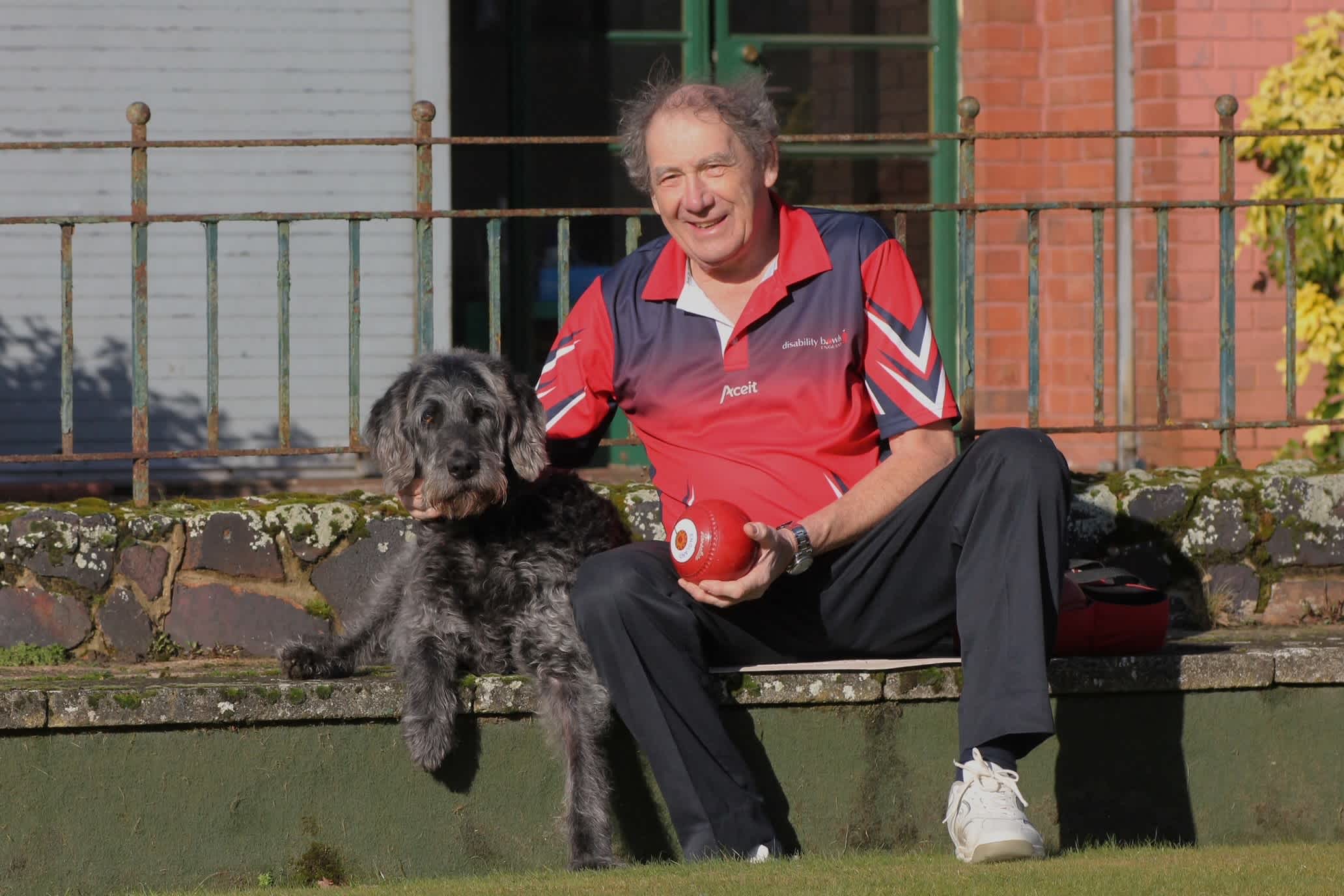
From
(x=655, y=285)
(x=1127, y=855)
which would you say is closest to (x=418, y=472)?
(x=655, y=285)

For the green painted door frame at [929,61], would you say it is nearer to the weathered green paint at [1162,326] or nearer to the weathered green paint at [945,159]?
the weathered green paint at [945,159]

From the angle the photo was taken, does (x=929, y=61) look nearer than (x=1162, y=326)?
No

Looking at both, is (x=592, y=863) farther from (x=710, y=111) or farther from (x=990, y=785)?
(x=710, y=111)

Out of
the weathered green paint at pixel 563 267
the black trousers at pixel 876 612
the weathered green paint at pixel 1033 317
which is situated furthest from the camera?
the weathered green paint at pixel 1033 317

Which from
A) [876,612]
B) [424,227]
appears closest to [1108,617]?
[876,612]

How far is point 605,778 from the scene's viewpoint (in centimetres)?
382

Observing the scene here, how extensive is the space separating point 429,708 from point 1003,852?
4.40 feet

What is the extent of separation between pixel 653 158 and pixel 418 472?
95 centimetres

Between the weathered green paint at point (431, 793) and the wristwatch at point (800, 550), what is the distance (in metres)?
0.50

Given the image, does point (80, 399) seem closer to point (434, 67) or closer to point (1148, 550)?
point (434, 67)

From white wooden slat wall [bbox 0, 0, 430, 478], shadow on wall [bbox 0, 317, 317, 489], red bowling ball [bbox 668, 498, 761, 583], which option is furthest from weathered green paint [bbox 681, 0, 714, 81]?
red bowling ball [bbox 668, 498, 761, 583]

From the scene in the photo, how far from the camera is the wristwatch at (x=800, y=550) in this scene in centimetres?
362

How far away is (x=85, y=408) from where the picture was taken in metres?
7.16

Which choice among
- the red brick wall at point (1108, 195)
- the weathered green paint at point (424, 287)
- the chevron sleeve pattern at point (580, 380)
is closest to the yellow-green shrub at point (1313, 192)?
the red brick wall at point (1108, 195)
